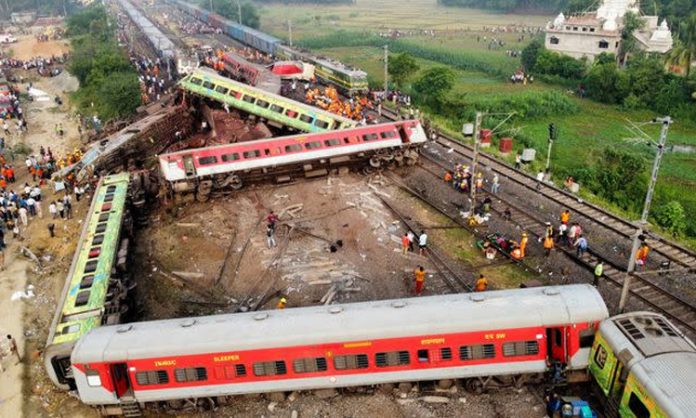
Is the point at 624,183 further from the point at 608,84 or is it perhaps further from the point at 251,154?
the point at 608,84

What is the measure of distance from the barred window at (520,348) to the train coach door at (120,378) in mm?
11766

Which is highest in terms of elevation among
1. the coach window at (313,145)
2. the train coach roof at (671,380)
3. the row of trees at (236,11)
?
the row of trees at (236,11)

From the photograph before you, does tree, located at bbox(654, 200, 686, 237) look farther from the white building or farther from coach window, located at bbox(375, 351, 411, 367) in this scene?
the white building

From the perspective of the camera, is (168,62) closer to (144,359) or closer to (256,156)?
(256,156)

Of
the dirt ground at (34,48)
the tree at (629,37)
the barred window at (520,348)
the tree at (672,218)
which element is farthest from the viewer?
the dirt ground at (34,48)

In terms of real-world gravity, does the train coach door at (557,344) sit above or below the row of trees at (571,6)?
below

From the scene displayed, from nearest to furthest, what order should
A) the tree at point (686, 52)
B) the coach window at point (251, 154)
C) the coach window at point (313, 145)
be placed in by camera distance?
the coach window at point (251, 154) → the coach window at point (313, 145) → the tree at point (686, 52)

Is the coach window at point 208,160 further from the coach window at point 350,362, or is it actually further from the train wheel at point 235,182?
the coach window at point 350,362

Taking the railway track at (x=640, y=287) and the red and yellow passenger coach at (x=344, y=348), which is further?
the railway track at (x=640, y=287)

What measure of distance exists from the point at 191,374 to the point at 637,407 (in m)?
12.6

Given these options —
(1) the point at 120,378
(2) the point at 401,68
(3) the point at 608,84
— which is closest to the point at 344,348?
(1) the point at 120,378

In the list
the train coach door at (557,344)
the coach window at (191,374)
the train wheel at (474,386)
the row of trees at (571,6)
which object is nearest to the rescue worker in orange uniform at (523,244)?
the train coach door at (557,344)

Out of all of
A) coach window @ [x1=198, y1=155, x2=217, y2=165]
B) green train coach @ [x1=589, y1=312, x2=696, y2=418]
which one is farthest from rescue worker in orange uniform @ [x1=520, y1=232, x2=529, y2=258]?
coach window @ [x1=198, y1=155, x2=217, y2=165]

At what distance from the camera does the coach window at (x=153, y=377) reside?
55.8 feet
